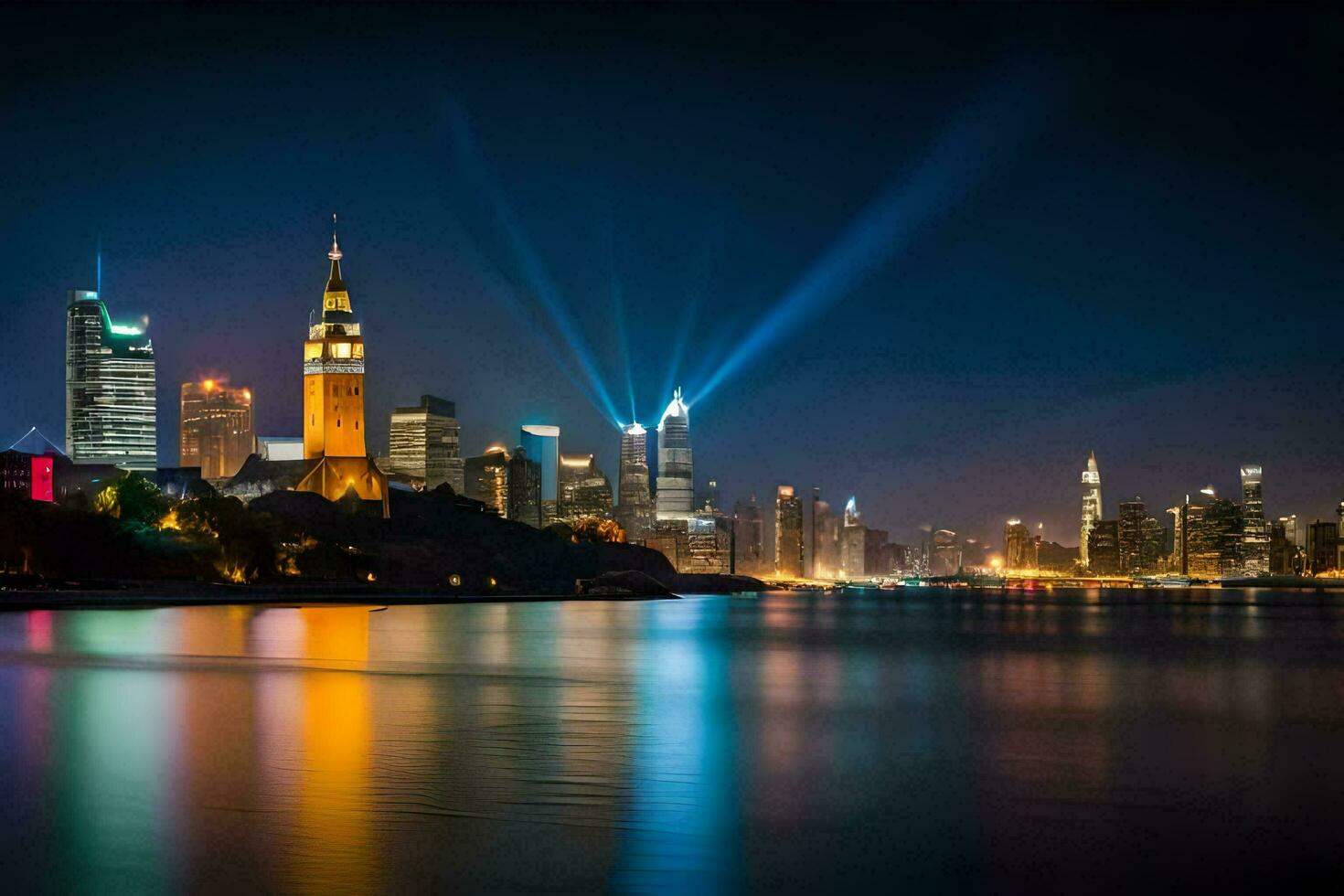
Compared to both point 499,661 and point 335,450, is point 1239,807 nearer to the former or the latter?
point 499,661

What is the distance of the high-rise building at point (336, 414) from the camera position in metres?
170

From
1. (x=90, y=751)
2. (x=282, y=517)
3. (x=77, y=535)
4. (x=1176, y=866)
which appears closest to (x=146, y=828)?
(x=90, y=751)

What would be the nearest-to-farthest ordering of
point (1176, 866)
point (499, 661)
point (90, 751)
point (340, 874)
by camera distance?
point (340, 874)
point (1176, 866)
point (90, 751)
point (499, 661)

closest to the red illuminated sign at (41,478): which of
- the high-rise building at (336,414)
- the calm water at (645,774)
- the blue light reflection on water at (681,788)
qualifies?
the high-rise building at (336,414)

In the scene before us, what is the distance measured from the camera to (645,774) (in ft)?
84.0

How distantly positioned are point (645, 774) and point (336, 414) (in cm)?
15133

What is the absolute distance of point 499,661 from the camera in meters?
56.7

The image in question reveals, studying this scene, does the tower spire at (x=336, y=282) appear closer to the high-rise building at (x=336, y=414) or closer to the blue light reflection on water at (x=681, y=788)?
the high-rise building at (x=336, y=414)

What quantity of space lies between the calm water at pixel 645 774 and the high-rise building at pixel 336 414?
112 m

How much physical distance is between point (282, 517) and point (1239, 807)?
139048 millimetres

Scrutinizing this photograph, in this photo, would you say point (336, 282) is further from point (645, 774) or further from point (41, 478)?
point (645, 774)

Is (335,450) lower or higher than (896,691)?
higher

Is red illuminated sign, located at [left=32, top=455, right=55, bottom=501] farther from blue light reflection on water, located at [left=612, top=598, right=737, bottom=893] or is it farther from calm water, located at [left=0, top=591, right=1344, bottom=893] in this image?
blue light reflection on water, located at [left=612, top=598, right=737, bottom=893]

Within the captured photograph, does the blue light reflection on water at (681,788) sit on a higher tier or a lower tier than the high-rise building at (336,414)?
lower
